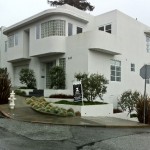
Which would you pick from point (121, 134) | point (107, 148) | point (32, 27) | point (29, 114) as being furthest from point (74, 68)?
point (107, 148)

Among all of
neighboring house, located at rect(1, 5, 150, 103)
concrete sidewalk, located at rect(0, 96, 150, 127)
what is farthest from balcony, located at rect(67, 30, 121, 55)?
concrete sidewalk, located at rect(0, 96, 150, 127)

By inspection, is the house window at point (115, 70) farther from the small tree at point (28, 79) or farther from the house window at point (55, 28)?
the small tree at point (28, 79)

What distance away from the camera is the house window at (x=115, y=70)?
2572cm

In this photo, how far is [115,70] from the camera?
85.6 feet

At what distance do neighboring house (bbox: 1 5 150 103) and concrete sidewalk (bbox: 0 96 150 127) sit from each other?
6.99 meters

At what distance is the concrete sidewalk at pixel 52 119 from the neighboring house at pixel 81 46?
699 centimetres

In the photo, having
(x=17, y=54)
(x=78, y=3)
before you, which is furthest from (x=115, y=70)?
(x=78, y=3)

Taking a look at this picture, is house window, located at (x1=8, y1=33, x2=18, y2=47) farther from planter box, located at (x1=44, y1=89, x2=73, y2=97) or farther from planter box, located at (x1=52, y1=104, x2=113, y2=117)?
planter box, located at (x1=52, y1=104, x2=113, y2=117)

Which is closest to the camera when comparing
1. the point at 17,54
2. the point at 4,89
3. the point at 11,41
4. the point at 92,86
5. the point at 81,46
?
the point at 4,89

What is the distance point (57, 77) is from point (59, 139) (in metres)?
14.0

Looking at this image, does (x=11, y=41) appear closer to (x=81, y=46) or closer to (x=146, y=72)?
(x=81, y=46)

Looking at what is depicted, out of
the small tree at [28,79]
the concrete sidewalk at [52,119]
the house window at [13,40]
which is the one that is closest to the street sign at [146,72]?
the concrete sidewalk at [52,119]

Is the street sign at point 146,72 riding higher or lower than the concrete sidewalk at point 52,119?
higher

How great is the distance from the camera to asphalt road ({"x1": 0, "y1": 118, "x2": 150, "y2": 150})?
851cm
